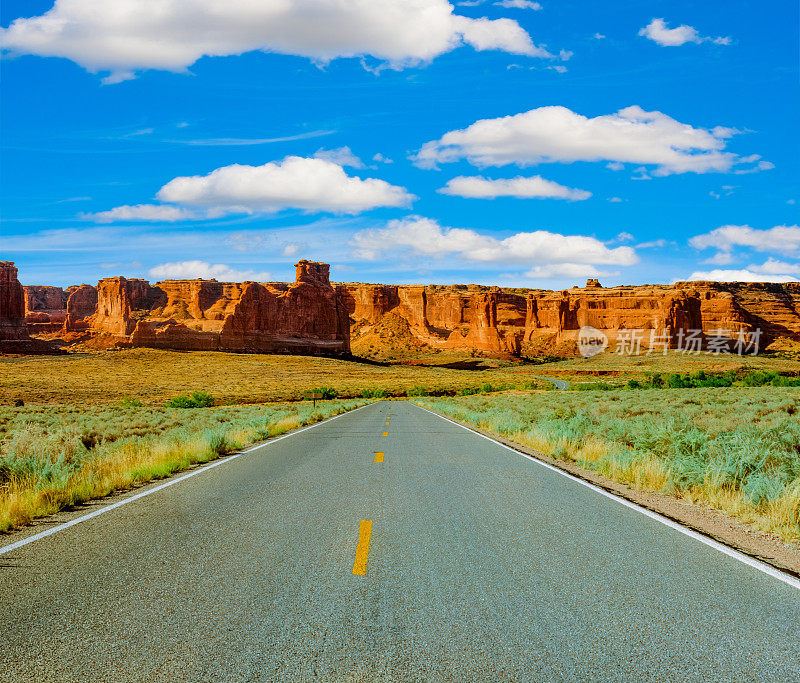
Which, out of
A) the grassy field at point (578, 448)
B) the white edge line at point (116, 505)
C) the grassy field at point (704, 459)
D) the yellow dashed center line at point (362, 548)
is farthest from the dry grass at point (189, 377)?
the yellow dashed center line at point (362, 548)

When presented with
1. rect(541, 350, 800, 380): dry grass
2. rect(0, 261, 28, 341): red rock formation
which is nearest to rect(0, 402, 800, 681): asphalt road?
rect(541, 350, 800, 380): dry grass

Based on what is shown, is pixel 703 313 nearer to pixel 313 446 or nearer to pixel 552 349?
pixel 552 349

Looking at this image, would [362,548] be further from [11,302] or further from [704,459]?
[11,302]

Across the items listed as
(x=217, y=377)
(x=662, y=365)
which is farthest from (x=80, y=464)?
(x=662, y=365)

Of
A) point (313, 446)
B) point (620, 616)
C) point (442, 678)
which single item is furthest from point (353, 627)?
point (313, 446)

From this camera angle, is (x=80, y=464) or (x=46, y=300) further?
(x=46, y=300)

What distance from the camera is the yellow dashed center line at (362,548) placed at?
5465 millimetres

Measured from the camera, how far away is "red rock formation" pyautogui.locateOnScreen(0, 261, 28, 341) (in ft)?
363

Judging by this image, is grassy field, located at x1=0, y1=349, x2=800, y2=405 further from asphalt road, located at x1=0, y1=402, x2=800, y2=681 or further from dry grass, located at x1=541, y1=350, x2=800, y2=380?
asphalt road, located at x1=0, y1=402, x2=800, y2=681

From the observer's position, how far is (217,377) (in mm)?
80812

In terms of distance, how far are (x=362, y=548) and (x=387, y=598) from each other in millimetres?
1506

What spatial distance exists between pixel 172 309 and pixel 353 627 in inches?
6912

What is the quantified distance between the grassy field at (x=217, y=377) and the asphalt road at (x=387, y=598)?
4413 cm

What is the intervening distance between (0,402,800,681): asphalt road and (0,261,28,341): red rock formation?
391 ft
